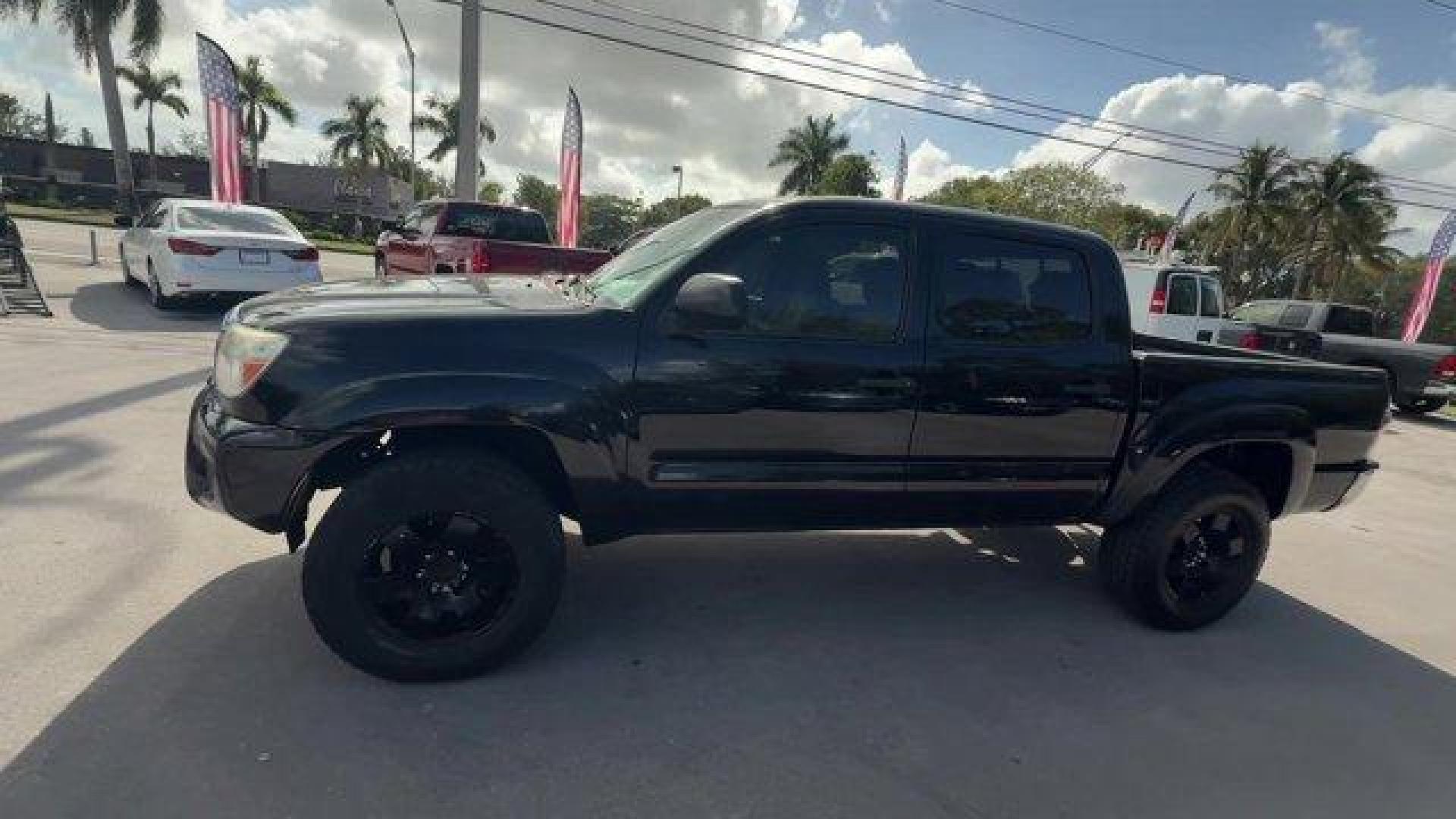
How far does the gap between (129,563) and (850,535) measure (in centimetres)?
368

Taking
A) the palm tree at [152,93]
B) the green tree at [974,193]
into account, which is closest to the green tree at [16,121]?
the palm tree at [152,93]

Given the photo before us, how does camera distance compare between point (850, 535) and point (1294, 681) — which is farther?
point (850, 535)

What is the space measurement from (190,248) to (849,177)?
143 ft

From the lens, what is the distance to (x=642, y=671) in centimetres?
319

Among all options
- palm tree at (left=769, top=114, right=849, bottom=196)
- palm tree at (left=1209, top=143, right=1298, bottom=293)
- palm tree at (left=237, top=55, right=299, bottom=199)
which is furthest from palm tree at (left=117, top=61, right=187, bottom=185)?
palm tree at (left=1209, top=143, right=1298, bottom=293)

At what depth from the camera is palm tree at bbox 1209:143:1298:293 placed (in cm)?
3866

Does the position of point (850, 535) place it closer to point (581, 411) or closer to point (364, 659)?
point (581, 411)

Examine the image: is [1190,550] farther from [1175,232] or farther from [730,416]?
[1175,232]

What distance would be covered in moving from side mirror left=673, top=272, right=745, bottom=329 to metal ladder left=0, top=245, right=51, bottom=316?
9.55 m

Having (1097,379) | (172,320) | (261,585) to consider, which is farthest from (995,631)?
(172,320)

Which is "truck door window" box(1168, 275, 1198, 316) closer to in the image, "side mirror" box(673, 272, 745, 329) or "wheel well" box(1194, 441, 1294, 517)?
"wheel well" box(1194, 441, 1294, 517)

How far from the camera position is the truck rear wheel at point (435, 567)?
282 cm

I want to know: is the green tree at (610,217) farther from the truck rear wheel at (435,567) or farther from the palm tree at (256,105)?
the truck rear wheel at (435,567)

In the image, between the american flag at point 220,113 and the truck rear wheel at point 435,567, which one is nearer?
the truck rear wheel at point 435,567
